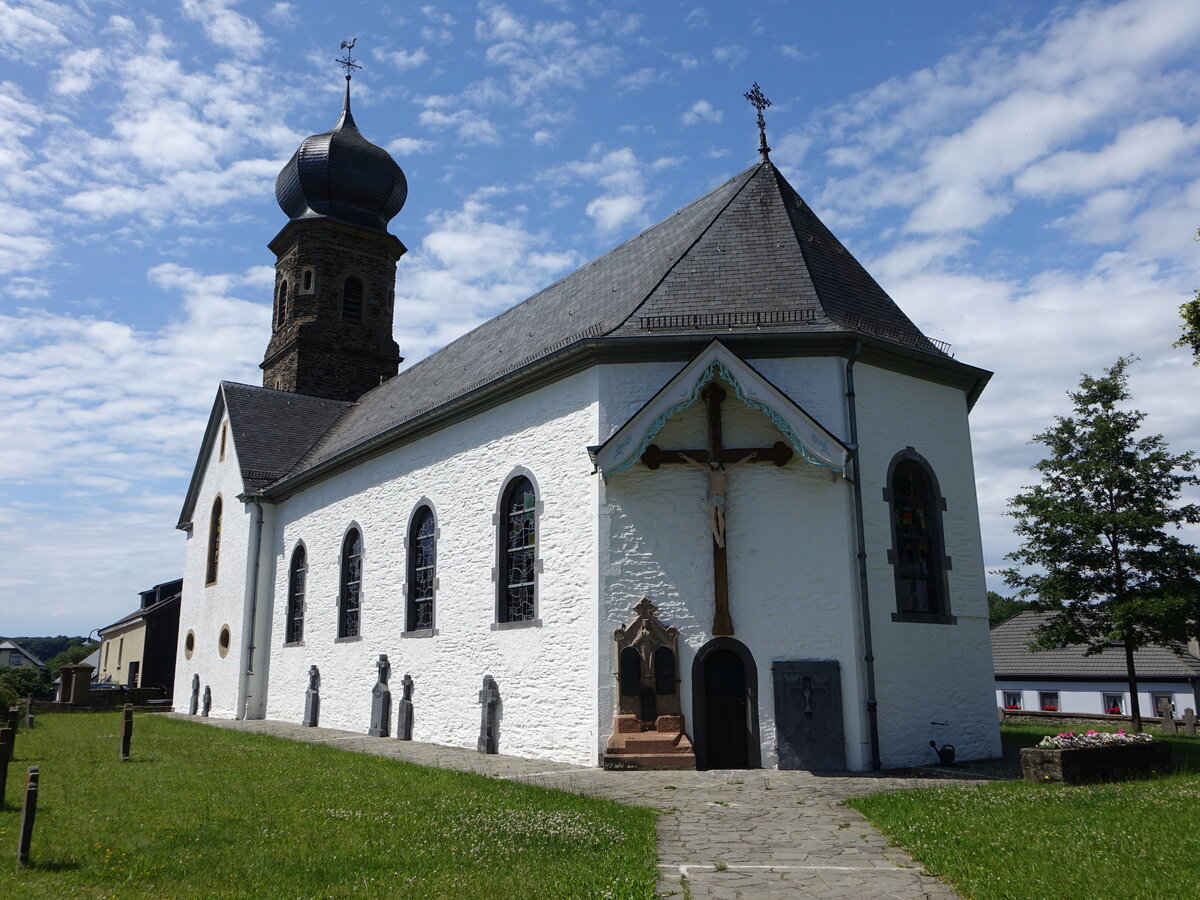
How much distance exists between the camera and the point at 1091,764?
1033 centimetres

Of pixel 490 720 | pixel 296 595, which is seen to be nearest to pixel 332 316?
pixel 296 595

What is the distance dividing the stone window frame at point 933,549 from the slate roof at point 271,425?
17749 millimetres

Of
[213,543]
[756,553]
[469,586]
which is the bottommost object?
[469,586]

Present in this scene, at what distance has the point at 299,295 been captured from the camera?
1228 inches

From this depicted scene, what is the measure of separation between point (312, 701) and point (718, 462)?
42.9 feet

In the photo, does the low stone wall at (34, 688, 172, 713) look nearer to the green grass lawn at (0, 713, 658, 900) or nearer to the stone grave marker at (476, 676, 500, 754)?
the stone grave marker at (476, 676, 500, 754)

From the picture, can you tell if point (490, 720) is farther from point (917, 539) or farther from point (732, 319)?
point (732, 319)

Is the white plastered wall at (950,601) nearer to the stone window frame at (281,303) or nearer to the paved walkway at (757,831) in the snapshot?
the paved walkway at (757,831)

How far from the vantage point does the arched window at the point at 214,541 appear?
92.4 ft

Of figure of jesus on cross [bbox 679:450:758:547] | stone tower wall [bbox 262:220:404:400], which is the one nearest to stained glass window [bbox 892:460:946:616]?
figure of jesus on cross [bbox 679:450:758:547]

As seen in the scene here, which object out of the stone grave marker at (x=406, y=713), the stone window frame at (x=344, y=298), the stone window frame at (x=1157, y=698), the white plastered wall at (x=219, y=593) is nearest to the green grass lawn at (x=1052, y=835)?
the stone grave marker at (x=406, y=713)

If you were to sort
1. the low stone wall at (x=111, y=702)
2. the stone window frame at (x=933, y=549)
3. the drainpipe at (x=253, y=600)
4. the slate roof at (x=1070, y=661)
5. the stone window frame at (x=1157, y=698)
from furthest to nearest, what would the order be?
the stone window frame at (x=1157, y=698) → the slate roof at (x=1070, y=661) → the low stone wall at (x=111, y=702) → the drainpipe at (x=253, y=600) → the stone window frame at (x=933, y=549)

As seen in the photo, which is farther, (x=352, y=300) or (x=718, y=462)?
(x=352, y=300)

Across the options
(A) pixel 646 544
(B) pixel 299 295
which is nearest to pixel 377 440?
(A) pixel 646 544
